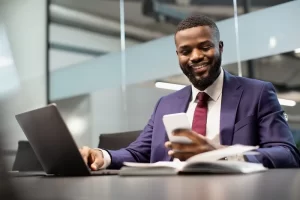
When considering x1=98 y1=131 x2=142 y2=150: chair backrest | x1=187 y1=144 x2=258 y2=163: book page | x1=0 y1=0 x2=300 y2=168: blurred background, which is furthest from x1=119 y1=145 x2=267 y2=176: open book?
x1=0 y1=0 x2=300 y2=168: blurred background

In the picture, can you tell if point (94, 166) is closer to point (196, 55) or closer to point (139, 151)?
point (139, 151)

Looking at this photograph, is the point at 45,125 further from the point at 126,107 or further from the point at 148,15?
the point at 148,15

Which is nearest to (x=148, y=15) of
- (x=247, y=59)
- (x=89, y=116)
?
(x=89, y=116)

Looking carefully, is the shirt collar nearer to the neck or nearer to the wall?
the neck

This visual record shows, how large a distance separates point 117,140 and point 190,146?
4.18 ft

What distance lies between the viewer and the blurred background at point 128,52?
10.2 ft

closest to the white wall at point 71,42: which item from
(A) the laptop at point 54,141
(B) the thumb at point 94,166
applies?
(B) the thumb at point 94,166

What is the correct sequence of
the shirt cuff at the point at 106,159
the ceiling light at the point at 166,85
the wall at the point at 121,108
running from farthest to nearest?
1. the wall at the point at 121,108
2. the ceiling light at the point at 166,85
3. the shirt cuff at the point at 106,159

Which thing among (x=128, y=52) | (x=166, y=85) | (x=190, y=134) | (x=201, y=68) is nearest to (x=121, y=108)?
(x=128, y=52)

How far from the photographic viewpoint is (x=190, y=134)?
1.11 meters

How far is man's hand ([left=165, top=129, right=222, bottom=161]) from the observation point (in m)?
1.10

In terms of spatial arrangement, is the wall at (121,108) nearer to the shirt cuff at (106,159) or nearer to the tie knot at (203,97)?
the tie knot at (203,97)

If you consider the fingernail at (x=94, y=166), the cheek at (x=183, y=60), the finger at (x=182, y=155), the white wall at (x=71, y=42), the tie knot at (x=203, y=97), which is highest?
the white wall at (x=71, y=42)

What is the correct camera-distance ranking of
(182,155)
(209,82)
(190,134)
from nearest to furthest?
(190,134)
(182,155)
(209,82)
